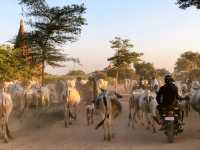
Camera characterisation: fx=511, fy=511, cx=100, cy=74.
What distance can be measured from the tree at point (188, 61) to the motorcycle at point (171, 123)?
53.1 m

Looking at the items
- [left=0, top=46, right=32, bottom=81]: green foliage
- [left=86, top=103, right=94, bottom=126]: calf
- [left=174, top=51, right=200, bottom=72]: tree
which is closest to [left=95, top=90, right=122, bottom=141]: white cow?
[left=86, top=103, right=94, bottom=126]: calf

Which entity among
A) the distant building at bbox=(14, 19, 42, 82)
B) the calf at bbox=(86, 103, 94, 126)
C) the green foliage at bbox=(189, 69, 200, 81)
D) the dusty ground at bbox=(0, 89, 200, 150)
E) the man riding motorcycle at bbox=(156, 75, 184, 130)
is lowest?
the dusty ground at bbox=(0, 89, 200, 150)

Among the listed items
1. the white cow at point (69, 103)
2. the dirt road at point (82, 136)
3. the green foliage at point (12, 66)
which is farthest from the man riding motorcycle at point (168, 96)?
the green foliage at point (12, 66)

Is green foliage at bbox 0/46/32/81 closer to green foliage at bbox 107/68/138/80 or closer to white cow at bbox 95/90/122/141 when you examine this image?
white cow at bbox 95/90/122/141

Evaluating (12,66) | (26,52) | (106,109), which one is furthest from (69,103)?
(26,52)

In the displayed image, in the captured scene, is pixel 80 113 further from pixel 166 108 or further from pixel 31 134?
pixel 166 108

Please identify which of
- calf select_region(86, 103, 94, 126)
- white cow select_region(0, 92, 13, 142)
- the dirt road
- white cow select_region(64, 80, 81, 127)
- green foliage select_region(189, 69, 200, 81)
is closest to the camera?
the dirt road

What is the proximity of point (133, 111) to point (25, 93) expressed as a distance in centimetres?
800

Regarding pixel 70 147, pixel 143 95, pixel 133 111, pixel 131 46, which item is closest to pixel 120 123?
pixel 133 111

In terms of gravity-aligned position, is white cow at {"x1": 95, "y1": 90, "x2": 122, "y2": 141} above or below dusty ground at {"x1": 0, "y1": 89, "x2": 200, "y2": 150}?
above

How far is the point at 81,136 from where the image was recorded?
20.2 m

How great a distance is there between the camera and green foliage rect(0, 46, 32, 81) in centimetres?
3116

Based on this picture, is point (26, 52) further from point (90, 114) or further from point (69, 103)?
point (90, 114)

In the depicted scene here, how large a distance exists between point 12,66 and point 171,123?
18143mm
